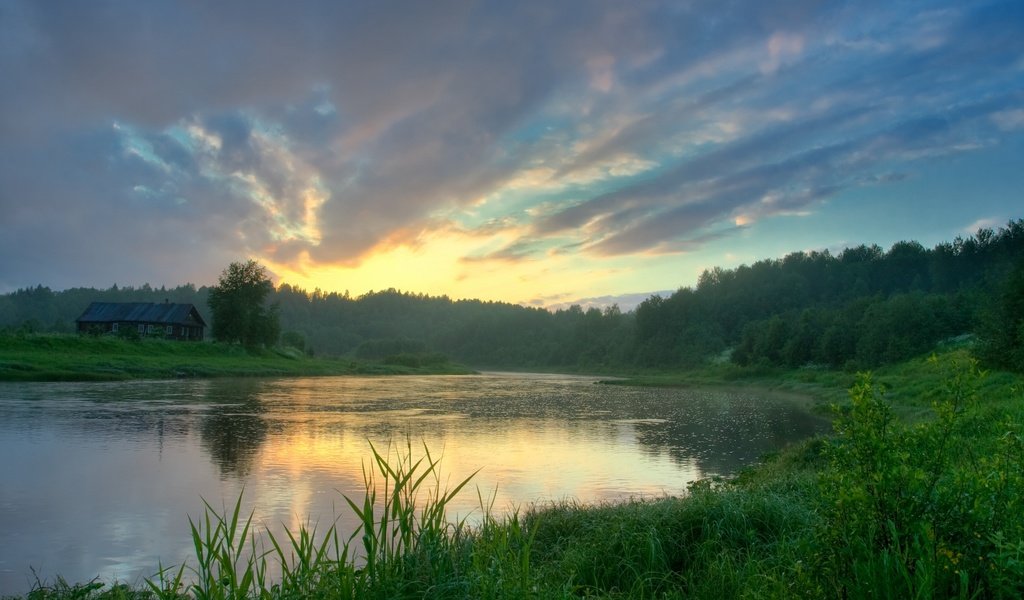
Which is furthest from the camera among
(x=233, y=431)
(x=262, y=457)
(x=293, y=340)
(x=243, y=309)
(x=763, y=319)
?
(x=763, y=319)

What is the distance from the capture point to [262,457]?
14.7m

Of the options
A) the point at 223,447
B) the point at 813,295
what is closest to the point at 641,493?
the point at 223,447

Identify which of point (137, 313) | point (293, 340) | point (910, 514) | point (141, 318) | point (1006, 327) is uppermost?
point (137, 313)

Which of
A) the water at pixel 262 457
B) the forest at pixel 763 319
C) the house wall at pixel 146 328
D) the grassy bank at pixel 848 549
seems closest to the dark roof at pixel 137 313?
the house wall at pixel 146 328

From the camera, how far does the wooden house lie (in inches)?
2931

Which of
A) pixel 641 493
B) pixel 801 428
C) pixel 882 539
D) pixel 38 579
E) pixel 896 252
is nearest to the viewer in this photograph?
pixel 882 539

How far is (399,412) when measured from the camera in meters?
26.1

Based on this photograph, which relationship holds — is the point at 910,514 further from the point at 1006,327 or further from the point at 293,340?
the point at 293,340

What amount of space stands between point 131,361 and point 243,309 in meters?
24.6

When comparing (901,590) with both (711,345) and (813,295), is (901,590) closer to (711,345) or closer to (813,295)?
(711,345)

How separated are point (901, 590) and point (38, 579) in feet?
25.1

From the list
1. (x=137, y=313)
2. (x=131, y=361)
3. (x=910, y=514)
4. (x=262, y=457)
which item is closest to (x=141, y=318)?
(x=137, y=313)

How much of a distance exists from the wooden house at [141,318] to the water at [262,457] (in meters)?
48.2

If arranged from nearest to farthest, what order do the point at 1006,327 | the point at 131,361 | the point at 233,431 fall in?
the point at 233,431 < the point at 1006,327 < the point at 131,361
